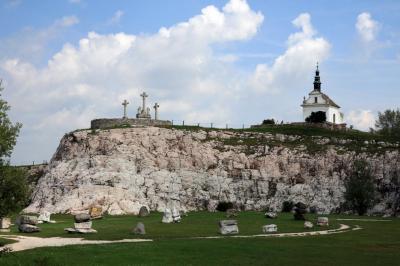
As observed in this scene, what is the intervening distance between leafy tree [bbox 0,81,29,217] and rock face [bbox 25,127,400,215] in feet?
147

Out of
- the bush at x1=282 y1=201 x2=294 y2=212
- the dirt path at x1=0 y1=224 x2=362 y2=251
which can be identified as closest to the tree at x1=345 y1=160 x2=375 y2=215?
the bush at x1=282 y1=201 x2=294 y2=212

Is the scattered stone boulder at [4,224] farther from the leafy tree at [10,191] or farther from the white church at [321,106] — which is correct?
the white church at [321,106]

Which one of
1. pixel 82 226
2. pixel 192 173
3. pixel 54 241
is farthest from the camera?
pixel 192 173

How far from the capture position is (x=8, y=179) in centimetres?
4012

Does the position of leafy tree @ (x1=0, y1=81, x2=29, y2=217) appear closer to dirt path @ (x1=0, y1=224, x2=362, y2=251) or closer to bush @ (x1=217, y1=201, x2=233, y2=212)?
dirt path @ (x1=0, y1=224, x2=362, y2=251)

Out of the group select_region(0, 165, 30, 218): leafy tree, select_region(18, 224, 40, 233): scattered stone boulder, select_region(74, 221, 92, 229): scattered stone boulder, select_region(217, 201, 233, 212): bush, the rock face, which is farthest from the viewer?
select_region(217, 201, 233, 212): bush

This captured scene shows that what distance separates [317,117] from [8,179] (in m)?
Result: 92.5

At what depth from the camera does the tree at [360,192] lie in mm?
82938

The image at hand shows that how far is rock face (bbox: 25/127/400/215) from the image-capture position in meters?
90.1

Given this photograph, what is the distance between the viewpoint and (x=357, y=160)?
94.8m

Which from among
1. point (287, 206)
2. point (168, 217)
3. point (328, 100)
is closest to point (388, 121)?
point (328, 100)

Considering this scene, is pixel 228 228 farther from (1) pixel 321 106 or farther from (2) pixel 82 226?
(1) pixel 321 106

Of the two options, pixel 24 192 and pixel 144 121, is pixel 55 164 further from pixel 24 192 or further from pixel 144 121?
pixel 24 192

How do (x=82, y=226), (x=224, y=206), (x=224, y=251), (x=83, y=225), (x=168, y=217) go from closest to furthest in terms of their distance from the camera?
(x=224, y=251) < (x=82, y=226) < (x=83, y=225) < (x=168, y=217) < (x=224, y=206)
